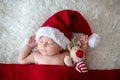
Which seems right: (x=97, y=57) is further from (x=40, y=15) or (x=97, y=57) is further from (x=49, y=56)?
(x=40, y=15)

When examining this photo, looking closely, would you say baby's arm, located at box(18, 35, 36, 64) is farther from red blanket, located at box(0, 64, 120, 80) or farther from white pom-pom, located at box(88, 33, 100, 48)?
white pom-pom, located at box(88, 33, 100, 48)

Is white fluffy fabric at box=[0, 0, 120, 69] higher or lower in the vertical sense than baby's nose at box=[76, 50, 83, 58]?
higher

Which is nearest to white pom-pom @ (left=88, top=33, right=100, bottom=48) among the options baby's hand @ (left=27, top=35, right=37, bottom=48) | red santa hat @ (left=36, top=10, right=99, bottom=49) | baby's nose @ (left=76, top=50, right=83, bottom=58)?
red santa hat @ (left=36, top=10, right=99, bottom=49)

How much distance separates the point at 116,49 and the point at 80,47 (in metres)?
0.22

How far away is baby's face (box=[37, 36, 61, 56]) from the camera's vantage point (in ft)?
3.89

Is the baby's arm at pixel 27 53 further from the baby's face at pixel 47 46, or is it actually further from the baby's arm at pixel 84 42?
the baby's arm at pixel 84 42

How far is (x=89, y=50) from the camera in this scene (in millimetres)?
1296

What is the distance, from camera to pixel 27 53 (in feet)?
4.06

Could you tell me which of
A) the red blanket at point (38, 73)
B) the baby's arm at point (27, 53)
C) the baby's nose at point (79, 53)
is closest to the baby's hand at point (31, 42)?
the baby's arm at point (27, 53)

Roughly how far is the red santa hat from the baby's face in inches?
0.7

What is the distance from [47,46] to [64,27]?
0.41 ft

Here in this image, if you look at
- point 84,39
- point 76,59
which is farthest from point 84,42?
point 76,59

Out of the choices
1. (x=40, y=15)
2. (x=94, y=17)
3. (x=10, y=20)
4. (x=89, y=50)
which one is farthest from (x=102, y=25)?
(x=10, y=20)

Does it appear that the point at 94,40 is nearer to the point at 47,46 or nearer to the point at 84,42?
the point at 84,42
